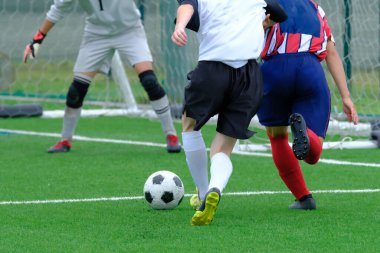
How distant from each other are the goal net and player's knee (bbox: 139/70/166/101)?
1.16 metres

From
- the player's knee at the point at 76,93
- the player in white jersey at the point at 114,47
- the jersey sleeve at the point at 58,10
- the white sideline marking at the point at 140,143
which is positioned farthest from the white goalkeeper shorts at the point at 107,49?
the white sideline marking at the point at 140,143

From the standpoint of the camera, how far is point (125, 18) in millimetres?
9672

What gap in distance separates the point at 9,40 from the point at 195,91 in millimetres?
11433

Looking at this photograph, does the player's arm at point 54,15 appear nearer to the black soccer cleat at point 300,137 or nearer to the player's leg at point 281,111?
the player's leg at point 281,111

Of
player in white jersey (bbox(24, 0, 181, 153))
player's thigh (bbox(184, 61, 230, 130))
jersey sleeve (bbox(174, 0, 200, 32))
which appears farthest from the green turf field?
jersey sleeve (bbox(174, 0, 200, 32))

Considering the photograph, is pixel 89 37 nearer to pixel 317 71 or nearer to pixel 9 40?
pixel 317 71

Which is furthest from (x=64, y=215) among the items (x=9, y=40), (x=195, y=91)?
(x=9, y=40)

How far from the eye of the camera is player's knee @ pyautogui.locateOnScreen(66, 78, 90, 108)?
971cm

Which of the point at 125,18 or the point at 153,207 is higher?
the point at 153,207

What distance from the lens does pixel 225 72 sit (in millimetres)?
5812

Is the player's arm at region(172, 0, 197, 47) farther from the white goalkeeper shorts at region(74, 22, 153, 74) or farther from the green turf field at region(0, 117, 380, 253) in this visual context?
the white goalkeeper shorts at region(74, 22, 153, 74)

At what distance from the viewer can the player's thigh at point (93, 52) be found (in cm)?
972

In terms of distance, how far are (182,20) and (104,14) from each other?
420cm

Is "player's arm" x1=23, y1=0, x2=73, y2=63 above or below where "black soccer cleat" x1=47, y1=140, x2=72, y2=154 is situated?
above
